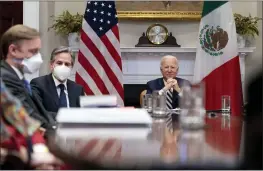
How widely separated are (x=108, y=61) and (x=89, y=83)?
0.30 m

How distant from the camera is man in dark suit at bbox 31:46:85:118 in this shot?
2803 mm

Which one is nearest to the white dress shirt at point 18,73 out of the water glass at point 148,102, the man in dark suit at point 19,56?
the man in dark suit at point 19,56

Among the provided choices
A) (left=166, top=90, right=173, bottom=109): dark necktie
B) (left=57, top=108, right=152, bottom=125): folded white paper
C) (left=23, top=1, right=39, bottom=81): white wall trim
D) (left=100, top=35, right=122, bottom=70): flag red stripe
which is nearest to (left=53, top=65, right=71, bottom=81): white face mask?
(left=166, top=90, right=173, bottom=109): dark necktie

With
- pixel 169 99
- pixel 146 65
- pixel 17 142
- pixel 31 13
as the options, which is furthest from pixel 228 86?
pixel 17 142

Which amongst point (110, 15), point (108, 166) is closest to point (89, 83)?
point (110, 15)

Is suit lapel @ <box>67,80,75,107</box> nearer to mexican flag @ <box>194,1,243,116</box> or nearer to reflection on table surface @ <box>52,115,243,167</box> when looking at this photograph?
reflection on table surface @ <box>52,115,243,167</box>

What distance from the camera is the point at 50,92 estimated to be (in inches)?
111

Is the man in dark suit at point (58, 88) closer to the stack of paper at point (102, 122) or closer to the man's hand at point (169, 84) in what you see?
the man's hand at point (169, 84)

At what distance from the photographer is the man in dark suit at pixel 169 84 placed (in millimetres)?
3432

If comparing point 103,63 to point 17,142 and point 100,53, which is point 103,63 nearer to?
point 100,53

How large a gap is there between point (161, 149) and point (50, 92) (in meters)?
1.59

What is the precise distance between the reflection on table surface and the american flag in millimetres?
2766

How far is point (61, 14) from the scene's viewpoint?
546cm

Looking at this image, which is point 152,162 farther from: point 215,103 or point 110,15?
point 110,15
